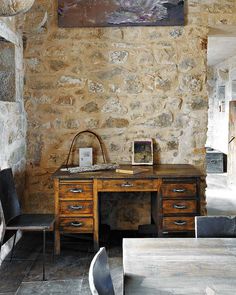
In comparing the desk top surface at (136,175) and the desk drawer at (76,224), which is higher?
the desk top surface at (136,175)

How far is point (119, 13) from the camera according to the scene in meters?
4.45

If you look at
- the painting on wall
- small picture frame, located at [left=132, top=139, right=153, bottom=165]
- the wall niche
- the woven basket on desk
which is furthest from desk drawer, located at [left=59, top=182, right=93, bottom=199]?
the painting on wall

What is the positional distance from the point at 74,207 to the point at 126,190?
0.51 meters

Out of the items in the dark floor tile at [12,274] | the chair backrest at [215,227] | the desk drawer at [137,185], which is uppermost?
the desk drawer at [137,185]

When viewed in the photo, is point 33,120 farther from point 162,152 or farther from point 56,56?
point 162,152

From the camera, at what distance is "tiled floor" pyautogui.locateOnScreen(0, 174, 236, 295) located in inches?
127

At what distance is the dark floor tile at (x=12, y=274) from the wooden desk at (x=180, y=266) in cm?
153

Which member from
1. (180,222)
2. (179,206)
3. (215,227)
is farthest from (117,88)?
(215,227)

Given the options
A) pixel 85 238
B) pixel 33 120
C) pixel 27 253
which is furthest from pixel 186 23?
pixel 27 253

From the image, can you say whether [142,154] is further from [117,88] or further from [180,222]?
[180,222]

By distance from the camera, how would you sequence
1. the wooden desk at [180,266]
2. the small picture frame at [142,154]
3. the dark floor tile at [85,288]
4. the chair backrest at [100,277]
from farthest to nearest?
the small picture frame at [142,154], the dark floor tile at [85,288], the wooden desk at [180,266], the chair backrest at [100,277]

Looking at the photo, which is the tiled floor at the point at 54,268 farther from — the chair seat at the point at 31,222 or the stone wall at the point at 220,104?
the stone wall at the point at 220,104

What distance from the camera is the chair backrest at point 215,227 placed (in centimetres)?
228

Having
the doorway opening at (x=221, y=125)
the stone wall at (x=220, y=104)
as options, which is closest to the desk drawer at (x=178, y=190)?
the doorway opening at (x=221, y=125)
